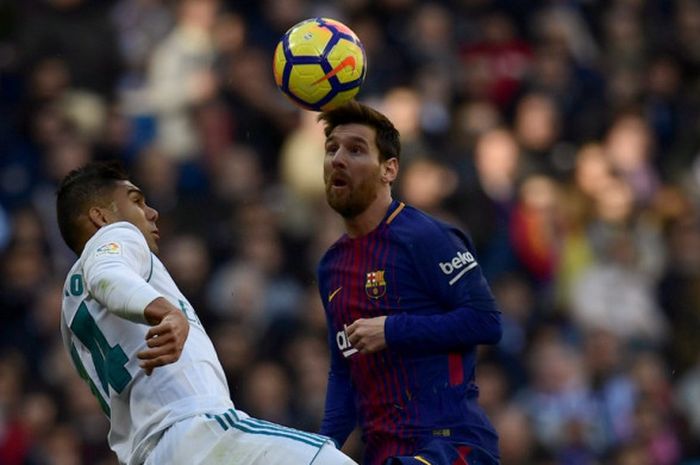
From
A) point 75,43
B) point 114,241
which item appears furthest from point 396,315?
point 75,43

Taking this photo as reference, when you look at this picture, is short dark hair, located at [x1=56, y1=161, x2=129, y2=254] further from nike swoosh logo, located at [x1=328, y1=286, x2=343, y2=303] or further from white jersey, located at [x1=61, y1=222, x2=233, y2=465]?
nike swoosh logo, located at [x1=328, y1=286, x2=343, y2=303]

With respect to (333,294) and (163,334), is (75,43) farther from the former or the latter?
(163,334)

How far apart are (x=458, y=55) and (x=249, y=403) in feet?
16.1

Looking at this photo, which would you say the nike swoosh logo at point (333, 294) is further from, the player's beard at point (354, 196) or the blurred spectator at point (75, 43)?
the blurred spectator at point (75, 43)

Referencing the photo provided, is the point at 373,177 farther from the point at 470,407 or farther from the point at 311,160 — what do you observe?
the point at 311,160

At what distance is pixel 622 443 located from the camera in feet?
43.5

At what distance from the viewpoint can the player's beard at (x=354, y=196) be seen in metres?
7.54

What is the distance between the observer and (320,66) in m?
7.83

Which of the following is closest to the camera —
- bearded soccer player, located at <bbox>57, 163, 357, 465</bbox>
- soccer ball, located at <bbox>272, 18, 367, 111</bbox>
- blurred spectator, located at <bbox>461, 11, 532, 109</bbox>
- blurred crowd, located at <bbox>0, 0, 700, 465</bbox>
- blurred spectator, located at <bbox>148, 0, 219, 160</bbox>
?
bearded soccer player, located at <bbox>57, 163, 357, 465</bbox>

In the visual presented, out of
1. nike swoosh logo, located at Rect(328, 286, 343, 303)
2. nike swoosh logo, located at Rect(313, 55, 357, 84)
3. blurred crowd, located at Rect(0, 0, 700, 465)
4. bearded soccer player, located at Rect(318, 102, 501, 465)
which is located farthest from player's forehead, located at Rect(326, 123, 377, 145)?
blurred crowd, located at Rect(0, 0, 700, 465)

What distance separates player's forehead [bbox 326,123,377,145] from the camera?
7.62 meters

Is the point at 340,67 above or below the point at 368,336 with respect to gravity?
above

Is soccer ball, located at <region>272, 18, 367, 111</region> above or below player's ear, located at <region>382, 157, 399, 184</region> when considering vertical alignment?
above

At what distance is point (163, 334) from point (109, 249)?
60 centimetres
